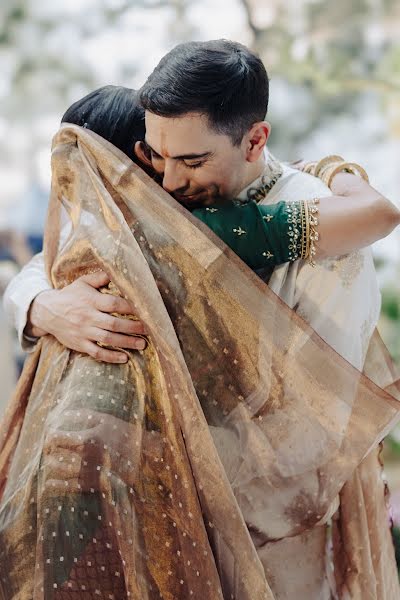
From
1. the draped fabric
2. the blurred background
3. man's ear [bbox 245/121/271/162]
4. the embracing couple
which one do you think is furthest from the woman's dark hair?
the blurred background

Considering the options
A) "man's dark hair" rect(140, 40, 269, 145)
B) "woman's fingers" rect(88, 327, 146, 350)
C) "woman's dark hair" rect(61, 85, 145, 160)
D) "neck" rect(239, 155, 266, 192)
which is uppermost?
"man's dark hair" rect(140, 40, 269, 145)

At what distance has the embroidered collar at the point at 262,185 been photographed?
74.8 inches

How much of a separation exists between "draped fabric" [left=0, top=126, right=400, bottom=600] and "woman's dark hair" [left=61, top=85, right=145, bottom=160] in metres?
0.13

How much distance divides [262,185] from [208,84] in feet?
0.98

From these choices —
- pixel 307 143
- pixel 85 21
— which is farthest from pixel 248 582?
pixel 85 21

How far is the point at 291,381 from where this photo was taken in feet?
5.77

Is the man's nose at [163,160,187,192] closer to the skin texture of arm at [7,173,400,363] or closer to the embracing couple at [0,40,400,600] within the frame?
the embracing couple at [0,40,400,600]

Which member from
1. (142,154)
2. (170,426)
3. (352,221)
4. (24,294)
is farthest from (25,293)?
(352,221)

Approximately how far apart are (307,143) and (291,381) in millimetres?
4909

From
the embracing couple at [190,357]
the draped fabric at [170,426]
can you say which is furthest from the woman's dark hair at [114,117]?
the draped fabric at [170,426]

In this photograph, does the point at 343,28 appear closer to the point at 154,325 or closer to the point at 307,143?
the point at 307,143

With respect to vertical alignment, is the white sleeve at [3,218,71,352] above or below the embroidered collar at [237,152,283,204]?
below

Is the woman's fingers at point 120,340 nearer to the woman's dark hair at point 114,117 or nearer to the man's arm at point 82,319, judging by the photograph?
the man's arm at point 82,319

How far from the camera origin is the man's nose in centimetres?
175
